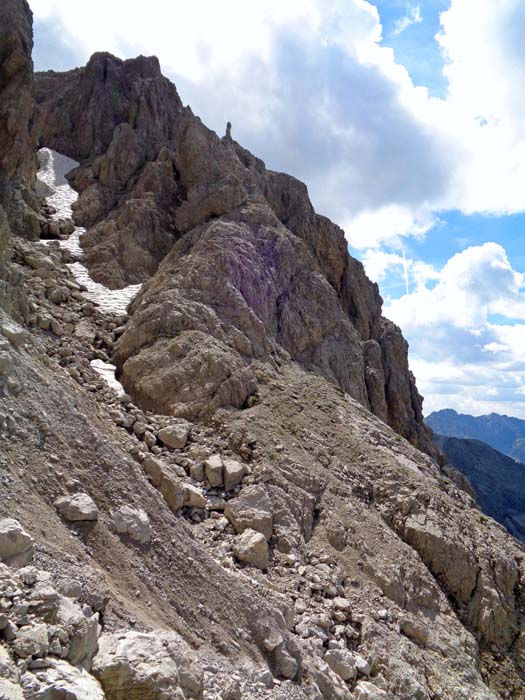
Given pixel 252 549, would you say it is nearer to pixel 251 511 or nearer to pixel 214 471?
pixel 251 511

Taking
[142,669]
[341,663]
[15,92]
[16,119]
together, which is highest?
[15,92]

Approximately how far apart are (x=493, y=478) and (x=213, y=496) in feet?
489

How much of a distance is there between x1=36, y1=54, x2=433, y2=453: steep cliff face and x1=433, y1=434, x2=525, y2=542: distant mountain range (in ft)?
346

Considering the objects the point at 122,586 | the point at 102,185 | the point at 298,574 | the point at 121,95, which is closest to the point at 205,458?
the point at 298,574

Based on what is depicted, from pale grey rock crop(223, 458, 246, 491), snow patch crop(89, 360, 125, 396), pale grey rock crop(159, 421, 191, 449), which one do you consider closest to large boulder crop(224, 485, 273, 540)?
pale grey rock crop(223, 458, 246, 491)

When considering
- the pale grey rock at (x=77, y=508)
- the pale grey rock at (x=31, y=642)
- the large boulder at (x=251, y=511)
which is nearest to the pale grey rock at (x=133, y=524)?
the pale grey rock at (x=77, y=508)

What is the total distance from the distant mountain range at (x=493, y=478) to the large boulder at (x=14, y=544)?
438ft

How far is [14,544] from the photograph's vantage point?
21.1ft

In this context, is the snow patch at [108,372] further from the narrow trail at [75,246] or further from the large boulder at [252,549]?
the large boulder at [252,549]

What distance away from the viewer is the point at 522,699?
45.0 ft

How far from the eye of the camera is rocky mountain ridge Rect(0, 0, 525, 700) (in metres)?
7.00

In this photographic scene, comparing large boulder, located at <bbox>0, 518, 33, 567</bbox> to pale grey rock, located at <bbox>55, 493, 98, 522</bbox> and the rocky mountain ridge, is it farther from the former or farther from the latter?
pale grey rock, located at <bbox>55, 493, 98, 522</bbox>

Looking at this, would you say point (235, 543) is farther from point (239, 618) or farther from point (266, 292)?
point (266, 292)

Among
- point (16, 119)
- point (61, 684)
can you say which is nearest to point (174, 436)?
point (61, 684)
